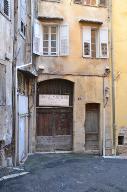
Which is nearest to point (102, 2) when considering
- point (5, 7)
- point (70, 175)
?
point (5, 7)

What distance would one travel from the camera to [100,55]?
2361 centimetres

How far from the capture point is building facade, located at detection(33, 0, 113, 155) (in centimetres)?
2281

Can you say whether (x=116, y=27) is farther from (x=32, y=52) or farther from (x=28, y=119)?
(x=28, y=119)

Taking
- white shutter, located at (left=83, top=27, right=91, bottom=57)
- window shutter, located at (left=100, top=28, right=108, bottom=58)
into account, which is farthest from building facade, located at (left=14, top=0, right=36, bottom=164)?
window shutter, located at (left=100, top=28, right=108, bottom=58)

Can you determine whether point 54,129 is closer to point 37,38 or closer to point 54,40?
point 54,40

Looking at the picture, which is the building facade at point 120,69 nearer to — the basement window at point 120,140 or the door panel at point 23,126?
the basement window at point 120,140

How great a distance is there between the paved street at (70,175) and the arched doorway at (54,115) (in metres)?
1.58

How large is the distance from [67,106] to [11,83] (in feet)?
22.8

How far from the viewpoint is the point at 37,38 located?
22.1 metres

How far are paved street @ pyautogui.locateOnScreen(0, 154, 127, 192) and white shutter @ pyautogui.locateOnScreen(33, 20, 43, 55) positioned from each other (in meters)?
5.17

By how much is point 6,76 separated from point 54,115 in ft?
25.0

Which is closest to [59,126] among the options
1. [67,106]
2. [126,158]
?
[67,106]

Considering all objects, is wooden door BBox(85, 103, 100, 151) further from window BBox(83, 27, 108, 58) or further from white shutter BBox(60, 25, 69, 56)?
white shutter BBox(60, 25, 69, 56)

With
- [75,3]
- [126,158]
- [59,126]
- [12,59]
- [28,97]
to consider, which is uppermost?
[75,3]
